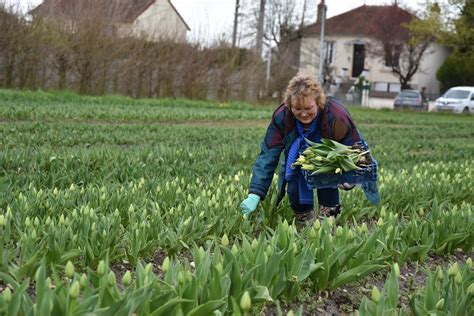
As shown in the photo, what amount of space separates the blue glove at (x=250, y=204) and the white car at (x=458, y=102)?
31.7 m

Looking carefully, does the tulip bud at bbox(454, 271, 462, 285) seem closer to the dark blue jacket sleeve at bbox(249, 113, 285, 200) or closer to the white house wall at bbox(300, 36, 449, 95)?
the dark blue jacket sleeve at bbox(249, 113, 285, 200)

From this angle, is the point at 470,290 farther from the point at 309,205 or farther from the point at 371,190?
the point at 309,205

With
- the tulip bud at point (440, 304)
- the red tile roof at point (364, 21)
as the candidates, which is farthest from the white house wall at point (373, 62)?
the tulip bud at point (440, 304)

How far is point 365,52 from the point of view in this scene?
53219 millimetres

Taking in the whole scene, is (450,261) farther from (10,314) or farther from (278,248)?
(10,314)

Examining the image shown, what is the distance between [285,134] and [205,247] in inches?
44.1

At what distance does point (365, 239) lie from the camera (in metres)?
3.59

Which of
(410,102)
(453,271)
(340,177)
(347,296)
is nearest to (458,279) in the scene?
(453,271)

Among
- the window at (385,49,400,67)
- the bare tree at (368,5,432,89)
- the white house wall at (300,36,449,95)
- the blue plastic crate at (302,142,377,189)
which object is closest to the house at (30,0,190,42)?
the blue plastic crate at (302,142,377,189)

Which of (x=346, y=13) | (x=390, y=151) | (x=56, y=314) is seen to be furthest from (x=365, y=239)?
(x=346, y=13)

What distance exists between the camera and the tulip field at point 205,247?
2.46 meters

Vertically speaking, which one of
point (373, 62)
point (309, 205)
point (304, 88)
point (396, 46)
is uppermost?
point (396, 46)

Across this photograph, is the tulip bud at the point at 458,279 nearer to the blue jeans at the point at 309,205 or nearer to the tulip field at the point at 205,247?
the tulip field at the point at 205,247

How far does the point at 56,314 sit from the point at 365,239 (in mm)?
2008
